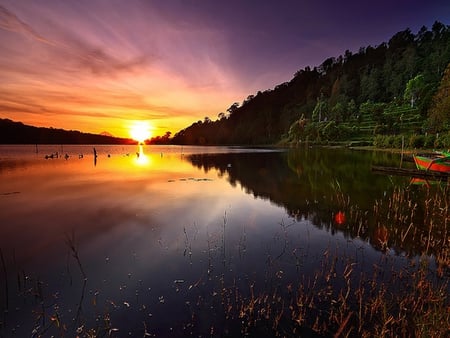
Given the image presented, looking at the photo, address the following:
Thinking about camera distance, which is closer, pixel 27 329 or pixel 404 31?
pixel 27 329

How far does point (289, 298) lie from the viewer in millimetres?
7574

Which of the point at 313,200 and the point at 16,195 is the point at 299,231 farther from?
the point at 16,195

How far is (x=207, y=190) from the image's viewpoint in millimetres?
25984

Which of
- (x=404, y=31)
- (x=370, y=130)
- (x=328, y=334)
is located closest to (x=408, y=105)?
(x=370, y=130)

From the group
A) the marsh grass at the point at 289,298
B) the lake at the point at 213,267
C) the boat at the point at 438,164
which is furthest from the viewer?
the boat at the point at 438,164

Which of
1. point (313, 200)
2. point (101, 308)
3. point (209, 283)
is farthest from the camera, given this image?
point (313, 200)

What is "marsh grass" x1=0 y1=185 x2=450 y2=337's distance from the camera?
6.23 meters

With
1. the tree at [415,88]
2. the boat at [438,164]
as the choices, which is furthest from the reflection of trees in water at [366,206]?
the tree at [415,88]

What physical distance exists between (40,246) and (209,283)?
923cm

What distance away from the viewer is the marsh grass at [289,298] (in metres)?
6.23

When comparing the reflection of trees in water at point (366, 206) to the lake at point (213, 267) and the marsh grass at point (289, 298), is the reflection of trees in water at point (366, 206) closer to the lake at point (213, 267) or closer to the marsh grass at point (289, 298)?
the lake at point (213, 267)

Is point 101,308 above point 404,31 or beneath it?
beneath

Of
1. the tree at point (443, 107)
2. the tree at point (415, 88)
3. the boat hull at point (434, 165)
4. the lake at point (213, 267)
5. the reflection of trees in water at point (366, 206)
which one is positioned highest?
the tree at point (415, 88)

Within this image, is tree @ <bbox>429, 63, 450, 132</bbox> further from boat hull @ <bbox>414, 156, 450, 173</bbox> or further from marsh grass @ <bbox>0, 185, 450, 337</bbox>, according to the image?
marsh grass @ <bbox>0, 185, 450, 337</bbox>
